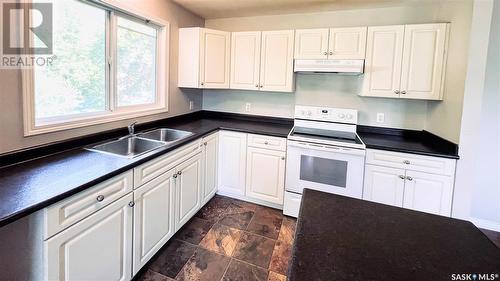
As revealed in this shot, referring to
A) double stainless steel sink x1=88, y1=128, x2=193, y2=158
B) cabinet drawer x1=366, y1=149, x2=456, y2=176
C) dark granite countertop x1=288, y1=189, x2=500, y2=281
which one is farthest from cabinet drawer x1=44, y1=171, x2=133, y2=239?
cabinet drawer x1=366, y1=149, x2=456, y2=176

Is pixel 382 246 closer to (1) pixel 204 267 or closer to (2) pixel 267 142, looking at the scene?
(1) pixel 204 267

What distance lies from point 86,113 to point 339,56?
2460 mm

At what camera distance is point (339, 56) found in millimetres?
2801

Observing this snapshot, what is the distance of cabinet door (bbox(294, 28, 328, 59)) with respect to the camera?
2.84m

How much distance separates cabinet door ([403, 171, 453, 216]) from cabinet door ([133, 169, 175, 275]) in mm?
2117

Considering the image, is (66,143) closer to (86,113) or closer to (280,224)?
(86,113)

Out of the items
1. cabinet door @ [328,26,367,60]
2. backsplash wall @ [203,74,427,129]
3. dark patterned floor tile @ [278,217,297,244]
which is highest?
cabinet door @ [328,26,367,60]

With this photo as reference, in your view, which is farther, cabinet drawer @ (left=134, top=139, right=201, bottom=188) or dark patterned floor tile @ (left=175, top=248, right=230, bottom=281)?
dark patterned floor tile @ (left=175, top=248, right=230, bottom=281)

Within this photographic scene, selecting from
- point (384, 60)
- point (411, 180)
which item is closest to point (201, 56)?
point (384, 60)

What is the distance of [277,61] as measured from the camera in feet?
10.1

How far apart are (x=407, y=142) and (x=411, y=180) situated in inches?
19.2

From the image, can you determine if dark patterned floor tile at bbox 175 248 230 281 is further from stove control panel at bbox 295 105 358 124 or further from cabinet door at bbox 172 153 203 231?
stove control panel at bbox 295 105 358 124
